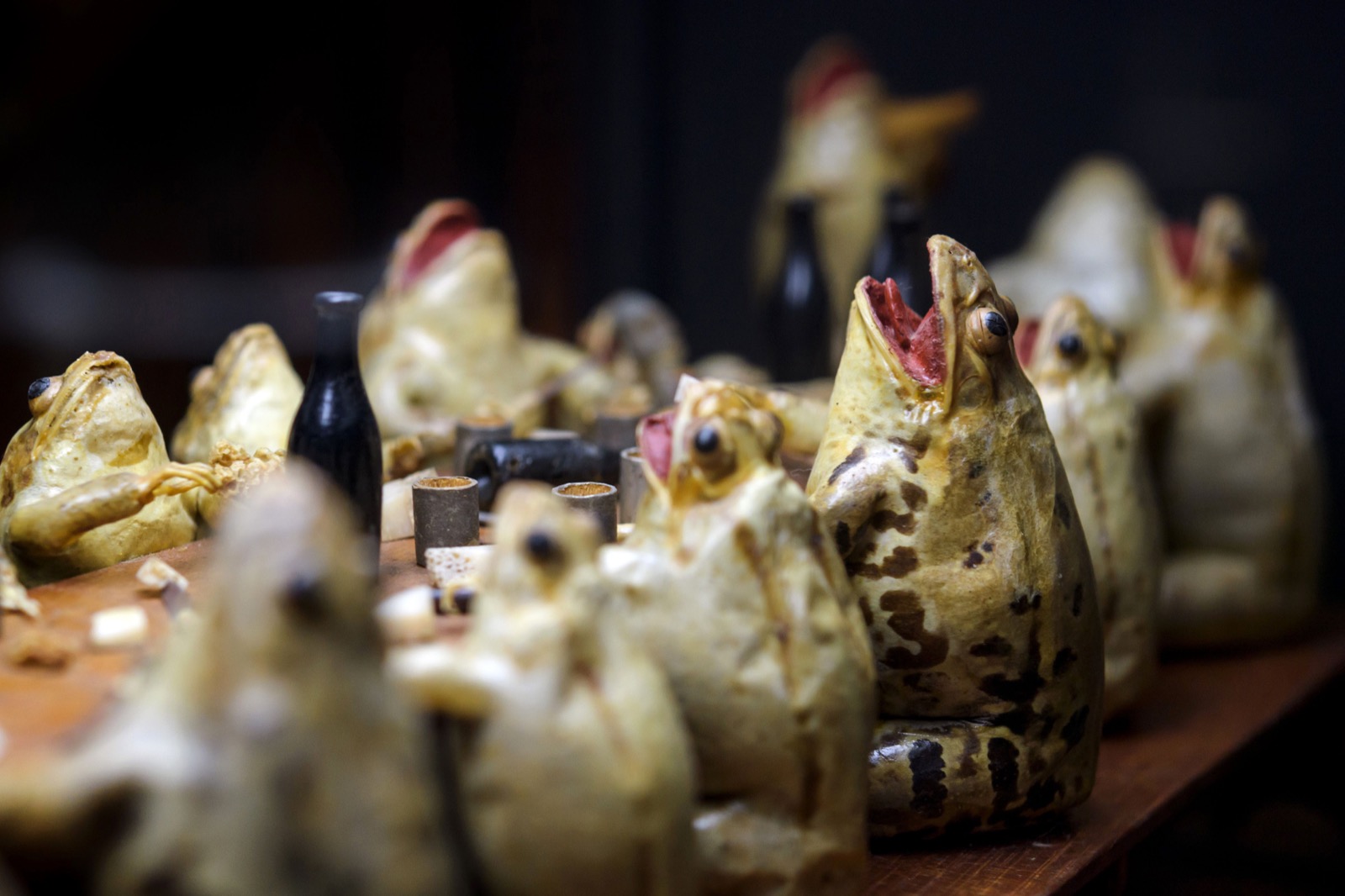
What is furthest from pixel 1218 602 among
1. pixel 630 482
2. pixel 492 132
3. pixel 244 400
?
pixel 492 132

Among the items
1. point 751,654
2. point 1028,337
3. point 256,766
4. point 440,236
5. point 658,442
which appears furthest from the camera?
point 440,236

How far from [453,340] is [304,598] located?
2.01 m

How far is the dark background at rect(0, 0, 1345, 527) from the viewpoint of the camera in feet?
14.0

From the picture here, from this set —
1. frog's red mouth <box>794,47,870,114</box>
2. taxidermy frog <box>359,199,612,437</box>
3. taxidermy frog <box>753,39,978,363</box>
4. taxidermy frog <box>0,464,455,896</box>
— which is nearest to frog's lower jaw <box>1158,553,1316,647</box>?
taxidermy frog <box>753,39,978,363</box>

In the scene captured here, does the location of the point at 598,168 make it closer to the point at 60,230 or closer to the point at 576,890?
the point at 60,230

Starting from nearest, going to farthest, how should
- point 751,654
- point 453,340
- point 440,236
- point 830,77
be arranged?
point 751,654
point 453,340
point 440,236
point 830,77

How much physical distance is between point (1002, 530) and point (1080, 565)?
0.19m

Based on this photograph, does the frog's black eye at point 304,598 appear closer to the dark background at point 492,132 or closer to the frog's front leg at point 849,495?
the frog's front leg at point 849,495

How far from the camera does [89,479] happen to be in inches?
85.8

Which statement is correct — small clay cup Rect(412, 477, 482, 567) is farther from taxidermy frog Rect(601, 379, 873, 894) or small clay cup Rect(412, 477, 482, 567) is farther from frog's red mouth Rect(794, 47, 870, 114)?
frog's red mouth Rect(794, 47, 870, 114)

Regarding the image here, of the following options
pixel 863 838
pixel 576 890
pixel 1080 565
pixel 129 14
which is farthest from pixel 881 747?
pixel 129 14

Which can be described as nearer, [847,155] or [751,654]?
[751,654]

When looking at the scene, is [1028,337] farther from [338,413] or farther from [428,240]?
[338,413]

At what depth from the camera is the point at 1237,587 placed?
131 inches
